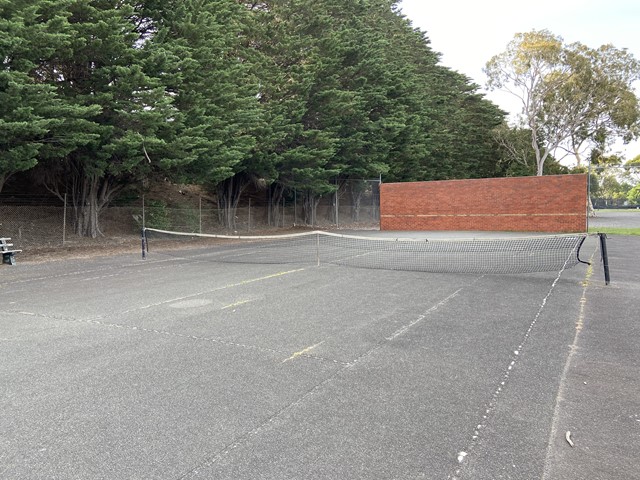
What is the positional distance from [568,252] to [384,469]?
1411cm

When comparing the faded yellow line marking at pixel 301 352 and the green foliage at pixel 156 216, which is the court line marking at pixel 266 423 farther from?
the green foliage at pixel 156 216

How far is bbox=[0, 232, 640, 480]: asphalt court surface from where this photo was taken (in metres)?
2.72

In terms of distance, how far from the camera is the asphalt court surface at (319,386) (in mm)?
2723

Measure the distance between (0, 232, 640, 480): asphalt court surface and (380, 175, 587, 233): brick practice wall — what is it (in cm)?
1733

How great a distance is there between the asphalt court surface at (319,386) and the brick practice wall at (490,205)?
17.3 metres

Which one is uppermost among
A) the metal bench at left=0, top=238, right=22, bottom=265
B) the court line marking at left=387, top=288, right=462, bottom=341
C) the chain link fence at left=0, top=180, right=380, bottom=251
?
the chain link fence at left=0, top=180, right=380, bottom=251

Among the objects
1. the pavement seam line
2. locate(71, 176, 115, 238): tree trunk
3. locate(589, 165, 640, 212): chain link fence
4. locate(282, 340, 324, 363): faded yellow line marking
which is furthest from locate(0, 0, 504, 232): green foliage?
locate(589, 165, 640, 212): chain link fence

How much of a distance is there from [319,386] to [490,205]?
78.7 feet

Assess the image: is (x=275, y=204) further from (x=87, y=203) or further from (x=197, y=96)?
(x=87, y=203)

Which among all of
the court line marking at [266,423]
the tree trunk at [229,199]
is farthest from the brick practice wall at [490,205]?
the court line marking at [266,423]

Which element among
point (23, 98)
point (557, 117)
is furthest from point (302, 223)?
point (557, 117)

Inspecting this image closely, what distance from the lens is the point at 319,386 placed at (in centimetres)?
384

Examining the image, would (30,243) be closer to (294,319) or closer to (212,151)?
(212,151)

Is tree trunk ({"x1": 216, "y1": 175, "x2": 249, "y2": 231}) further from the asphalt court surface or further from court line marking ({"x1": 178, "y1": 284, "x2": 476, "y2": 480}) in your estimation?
court line marking ({"x1": 178, "y1": 284, "x2": 476, "y2": 480})
